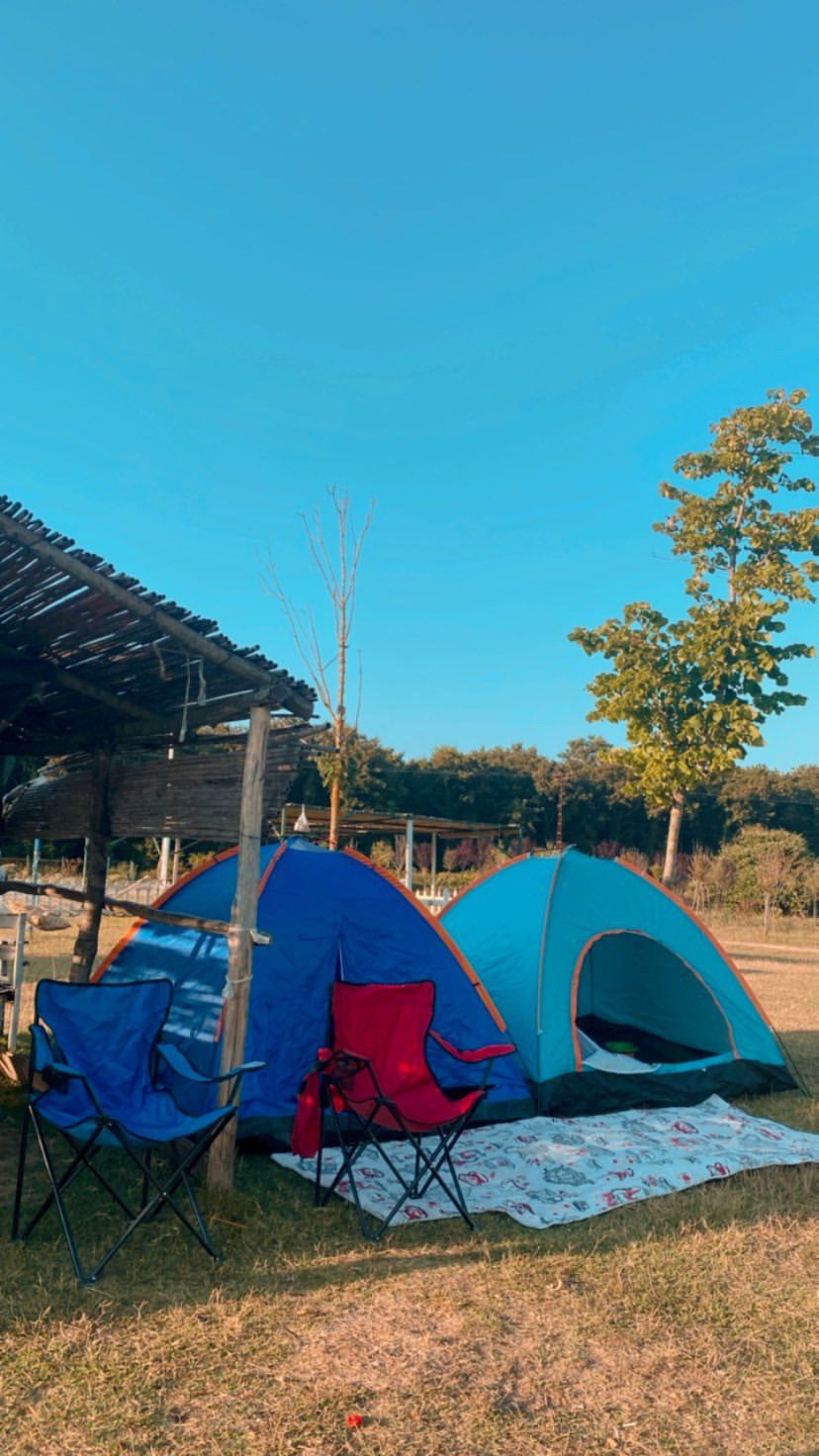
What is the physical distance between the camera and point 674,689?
11.5m

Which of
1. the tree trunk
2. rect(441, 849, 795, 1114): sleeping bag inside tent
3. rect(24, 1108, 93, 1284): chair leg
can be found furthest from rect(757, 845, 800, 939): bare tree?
rect(24, 1108, 93, 1284): chair leg

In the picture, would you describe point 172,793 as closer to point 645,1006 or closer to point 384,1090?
point 384,1090

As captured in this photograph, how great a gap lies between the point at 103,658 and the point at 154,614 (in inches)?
42.7

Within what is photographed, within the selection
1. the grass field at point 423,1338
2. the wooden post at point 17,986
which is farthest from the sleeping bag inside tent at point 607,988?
the wooden post at point 17,986

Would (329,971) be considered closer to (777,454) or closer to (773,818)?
(777,454)

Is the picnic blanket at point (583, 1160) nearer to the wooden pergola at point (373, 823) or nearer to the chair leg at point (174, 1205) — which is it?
the chair leg at point (174, 1205)

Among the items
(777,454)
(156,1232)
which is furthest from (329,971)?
(777,454)

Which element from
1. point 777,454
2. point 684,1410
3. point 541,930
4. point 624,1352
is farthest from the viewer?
point 777,454

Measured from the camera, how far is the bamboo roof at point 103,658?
392 cm

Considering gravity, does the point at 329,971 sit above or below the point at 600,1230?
above

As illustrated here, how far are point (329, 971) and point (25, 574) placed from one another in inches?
92.1

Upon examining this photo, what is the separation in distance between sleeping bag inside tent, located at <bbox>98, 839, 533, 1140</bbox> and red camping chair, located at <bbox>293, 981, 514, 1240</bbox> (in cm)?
27

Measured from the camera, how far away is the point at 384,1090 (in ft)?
13.6

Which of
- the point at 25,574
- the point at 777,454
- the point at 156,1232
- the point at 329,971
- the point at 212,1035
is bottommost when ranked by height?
the point at 156,1232
